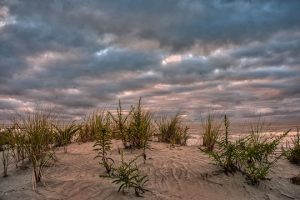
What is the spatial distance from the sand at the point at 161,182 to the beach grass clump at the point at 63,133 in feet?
4.65

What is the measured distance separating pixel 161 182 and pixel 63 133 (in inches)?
135

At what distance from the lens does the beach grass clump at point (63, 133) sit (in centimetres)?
815

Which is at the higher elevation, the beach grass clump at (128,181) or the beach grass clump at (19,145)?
the beach grass clump at (19,145)

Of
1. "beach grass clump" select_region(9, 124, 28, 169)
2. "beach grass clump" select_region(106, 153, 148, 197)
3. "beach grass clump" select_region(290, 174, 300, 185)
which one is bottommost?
"beach grass clump" select_region(290, 174, 300, 185)

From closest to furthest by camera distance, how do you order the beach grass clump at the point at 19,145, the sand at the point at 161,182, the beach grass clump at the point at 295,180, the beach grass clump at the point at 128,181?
the beach grass clump at the point at 128,181 → the sand at the point at 161,182 → the beach grass clump at the point at 295,180 → the beach grass clump at the point at 19,145

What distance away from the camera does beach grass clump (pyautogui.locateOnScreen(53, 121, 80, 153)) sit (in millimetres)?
8148

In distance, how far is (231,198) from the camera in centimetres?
530

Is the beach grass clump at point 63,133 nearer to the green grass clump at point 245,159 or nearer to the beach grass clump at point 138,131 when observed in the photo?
the beach grass clump at point 138,131

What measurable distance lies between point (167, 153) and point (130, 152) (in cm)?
66

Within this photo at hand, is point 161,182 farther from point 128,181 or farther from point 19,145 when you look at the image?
point 19,145

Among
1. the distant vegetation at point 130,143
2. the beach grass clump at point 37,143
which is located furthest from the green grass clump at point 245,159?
the beach grass clump at point 37,143

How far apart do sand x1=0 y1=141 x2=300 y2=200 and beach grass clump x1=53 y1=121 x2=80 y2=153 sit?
1.42 m

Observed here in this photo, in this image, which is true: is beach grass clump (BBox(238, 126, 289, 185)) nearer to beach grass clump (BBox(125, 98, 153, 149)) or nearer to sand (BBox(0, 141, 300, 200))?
sand (BBox(0, 141, 300, 200))

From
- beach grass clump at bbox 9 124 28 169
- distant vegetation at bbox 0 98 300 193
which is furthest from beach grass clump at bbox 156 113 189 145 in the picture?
beach grass clump at bbox 9 124 28 169
